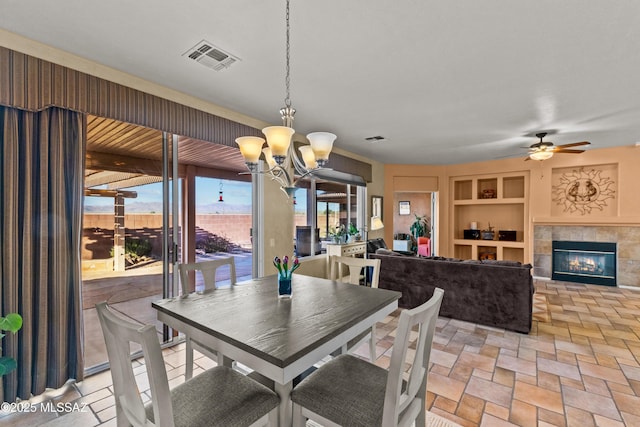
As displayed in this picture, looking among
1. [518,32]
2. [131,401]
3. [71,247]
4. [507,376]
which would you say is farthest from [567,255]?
[71,247]

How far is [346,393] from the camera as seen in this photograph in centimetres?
136

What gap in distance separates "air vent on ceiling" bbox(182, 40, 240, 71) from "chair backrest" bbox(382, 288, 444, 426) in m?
2.18

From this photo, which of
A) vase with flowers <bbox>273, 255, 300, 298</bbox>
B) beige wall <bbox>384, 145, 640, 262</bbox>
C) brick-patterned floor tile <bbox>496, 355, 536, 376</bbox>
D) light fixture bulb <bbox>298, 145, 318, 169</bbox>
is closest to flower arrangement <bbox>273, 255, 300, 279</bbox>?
vase with flowers <bbox>273, 255, 300, 298</bbox>

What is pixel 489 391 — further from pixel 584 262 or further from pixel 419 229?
pixel 419 229

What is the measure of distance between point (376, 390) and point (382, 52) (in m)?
2.22

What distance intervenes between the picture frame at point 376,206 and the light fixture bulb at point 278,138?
4623 mm

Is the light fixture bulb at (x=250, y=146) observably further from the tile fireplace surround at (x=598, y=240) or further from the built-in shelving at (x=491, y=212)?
the tile fireplace surround at (x=598, y=240)

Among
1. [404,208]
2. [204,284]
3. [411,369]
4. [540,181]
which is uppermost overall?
[540,181]

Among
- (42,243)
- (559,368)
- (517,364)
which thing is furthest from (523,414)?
(42,243)

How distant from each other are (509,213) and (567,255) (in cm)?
139

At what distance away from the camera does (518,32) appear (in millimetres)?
1962

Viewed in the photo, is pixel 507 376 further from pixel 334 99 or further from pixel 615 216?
pixel 615 216

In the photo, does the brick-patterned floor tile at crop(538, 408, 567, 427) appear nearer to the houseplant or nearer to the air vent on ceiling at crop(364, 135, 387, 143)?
the houseplant

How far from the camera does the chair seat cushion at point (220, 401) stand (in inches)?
47.6
